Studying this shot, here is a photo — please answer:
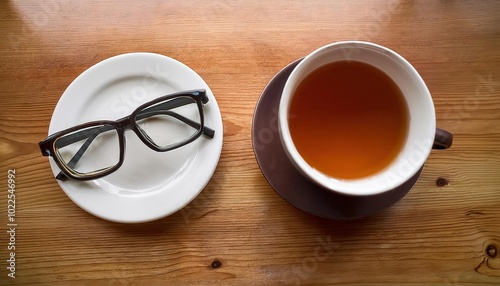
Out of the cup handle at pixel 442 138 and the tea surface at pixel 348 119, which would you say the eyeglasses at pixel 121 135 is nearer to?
the tea surface at pixel 348 119

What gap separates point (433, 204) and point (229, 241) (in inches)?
15.3

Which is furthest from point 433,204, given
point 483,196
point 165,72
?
point 165,72

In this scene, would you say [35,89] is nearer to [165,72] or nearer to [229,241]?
[165,72]

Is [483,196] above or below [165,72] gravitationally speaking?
below

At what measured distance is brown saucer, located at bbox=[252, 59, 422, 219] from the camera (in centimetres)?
70

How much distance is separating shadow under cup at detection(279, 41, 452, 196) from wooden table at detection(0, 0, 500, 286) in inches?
6.5

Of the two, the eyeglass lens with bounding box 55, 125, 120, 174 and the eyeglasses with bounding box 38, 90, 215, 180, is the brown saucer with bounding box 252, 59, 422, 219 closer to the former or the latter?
the eyeglasses with bounding box 38, 90, 215, 180

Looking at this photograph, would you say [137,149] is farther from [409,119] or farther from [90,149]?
[409,119]

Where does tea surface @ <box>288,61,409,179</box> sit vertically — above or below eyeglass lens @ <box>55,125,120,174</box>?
above

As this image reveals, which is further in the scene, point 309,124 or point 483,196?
point 483,196

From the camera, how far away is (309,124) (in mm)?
662

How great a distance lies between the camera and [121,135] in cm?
73

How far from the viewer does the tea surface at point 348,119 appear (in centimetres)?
66

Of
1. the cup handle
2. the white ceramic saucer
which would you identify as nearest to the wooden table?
the white ceramic saucer
